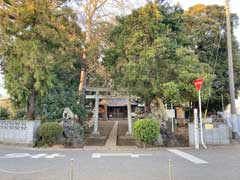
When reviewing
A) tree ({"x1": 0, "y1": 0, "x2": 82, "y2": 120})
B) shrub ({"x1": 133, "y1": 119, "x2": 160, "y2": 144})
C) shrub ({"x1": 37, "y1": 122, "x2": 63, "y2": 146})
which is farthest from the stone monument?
shrub ({"x1": 133, "y1": 119, "x2": 160, "y2": 144})

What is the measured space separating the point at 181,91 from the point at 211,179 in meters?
8.67

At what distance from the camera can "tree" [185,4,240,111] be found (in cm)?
2183

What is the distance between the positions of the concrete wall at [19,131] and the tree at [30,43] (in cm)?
119

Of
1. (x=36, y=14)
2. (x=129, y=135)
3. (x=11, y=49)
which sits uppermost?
(x=36, y=14)

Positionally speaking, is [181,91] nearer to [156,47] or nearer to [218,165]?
[156,47]

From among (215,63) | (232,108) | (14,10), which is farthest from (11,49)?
(215,63)

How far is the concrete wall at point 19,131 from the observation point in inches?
565

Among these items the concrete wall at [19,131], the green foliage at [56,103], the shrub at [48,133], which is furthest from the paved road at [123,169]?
the green foliage at [56,103]

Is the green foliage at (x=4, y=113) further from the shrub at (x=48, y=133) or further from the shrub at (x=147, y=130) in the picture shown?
the shrub at (x=147, y=130)

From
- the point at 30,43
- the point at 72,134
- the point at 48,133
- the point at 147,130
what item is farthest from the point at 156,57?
the point at 48,133

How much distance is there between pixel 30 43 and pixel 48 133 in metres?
4.93

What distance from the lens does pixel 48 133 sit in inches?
551

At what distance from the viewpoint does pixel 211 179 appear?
255 inches

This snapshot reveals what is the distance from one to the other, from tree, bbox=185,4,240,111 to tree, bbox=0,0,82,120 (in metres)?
11.3
